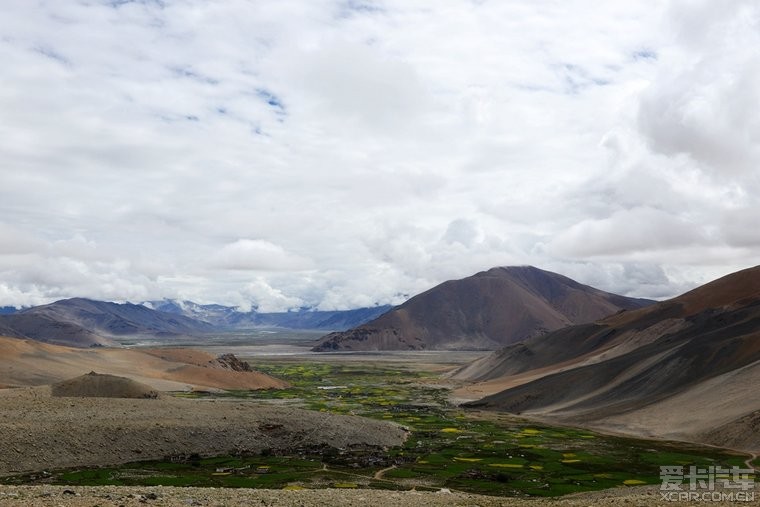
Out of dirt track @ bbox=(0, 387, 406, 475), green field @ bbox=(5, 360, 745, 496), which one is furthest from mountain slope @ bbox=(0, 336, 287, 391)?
green field @ bbox=(5, 360, 745, 496)

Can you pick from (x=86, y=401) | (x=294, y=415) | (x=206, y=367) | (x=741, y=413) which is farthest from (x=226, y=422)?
(x=206, y=367)

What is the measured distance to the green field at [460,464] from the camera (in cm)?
4447

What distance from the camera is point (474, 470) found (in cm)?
5134

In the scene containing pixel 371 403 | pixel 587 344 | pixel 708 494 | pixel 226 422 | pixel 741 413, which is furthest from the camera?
pixel 587 344

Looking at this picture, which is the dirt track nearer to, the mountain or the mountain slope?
the mountain

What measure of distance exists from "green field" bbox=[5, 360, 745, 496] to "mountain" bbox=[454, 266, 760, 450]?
763cm

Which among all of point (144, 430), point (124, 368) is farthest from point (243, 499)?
point (124, 368)

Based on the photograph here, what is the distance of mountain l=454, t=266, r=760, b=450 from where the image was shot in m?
72.6

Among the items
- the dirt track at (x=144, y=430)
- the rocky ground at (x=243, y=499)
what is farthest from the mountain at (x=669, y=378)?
the rocky ground at (x=243, y=499)

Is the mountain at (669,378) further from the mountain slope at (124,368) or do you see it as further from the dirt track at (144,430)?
the mountain slope at (124,368)

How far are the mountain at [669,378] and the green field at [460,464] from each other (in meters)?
7.63

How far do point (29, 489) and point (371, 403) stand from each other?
272ft

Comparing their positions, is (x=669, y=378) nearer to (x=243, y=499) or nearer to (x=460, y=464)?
(x=460, y=464)

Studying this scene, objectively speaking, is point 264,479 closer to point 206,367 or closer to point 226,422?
point 226,422
